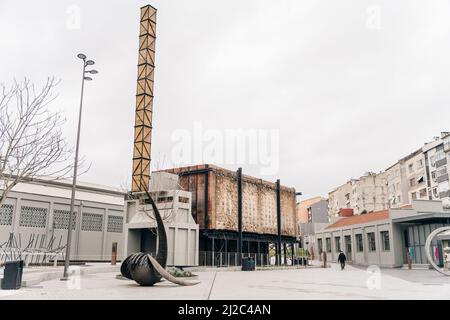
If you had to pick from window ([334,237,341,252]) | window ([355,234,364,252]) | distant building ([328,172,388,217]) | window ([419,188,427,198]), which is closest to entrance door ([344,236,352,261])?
window ([355,234,364,252])

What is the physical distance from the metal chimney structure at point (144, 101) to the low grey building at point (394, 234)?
21853 mm

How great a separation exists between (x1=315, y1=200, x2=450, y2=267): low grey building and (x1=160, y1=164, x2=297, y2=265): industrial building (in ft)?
25.8

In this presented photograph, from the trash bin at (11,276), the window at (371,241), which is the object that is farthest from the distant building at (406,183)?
the trash bin at (11,276)

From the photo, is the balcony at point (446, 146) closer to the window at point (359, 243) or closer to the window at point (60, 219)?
the window at point (359, 243)

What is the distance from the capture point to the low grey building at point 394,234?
34125 millimetres

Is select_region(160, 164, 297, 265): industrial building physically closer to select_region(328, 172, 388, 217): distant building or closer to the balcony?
the balcony

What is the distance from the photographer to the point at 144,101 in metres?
39.1

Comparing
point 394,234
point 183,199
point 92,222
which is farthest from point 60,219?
point 394,234

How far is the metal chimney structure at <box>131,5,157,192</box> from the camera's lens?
37.1 m

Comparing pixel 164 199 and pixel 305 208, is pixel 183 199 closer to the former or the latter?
pixel 164 199
